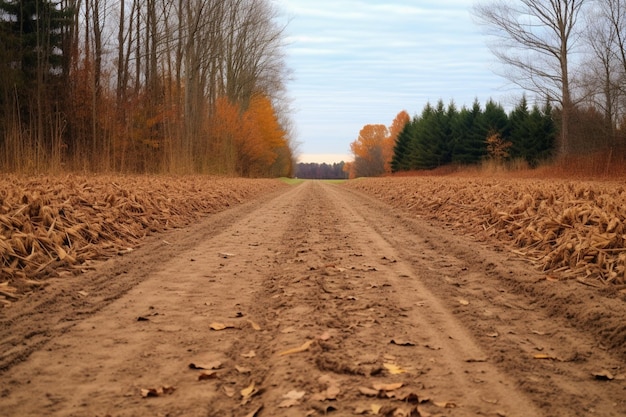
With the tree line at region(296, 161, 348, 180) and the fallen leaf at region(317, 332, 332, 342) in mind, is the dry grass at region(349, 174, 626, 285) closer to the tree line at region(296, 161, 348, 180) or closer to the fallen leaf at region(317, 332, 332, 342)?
the fallen leaf at region(317, 332, 332, 342)

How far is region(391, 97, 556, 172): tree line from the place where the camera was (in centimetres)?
4722

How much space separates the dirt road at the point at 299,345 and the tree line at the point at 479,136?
42582 mm

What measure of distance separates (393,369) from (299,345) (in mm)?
656

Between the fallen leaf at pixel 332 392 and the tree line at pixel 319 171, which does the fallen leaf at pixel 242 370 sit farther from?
the tree line at pixel 319 171

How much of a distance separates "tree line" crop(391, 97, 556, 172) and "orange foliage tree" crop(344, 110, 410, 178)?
3231cm

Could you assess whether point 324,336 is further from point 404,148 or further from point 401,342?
point 404,148

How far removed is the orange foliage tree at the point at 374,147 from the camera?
9694 centimetres

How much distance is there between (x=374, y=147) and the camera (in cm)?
10406

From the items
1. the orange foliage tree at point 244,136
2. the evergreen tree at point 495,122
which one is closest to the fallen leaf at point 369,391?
the orange foliage tree at point 244,136

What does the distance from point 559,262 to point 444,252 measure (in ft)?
4.99

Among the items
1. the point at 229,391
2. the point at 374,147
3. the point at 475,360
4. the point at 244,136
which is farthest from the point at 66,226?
the point at 374,147

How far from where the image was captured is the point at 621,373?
2770 mm

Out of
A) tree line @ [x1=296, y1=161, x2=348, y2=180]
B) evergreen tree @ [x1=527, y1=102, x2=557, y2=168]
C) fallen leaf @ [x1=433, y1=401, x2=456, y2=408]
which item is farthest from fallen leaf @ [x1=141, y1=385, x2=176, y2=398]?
tree line @ [x1=296, y1=161, x2=348, y2=180]

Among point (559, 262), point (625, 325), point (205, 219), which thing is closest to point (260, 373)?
point (625, 325)
